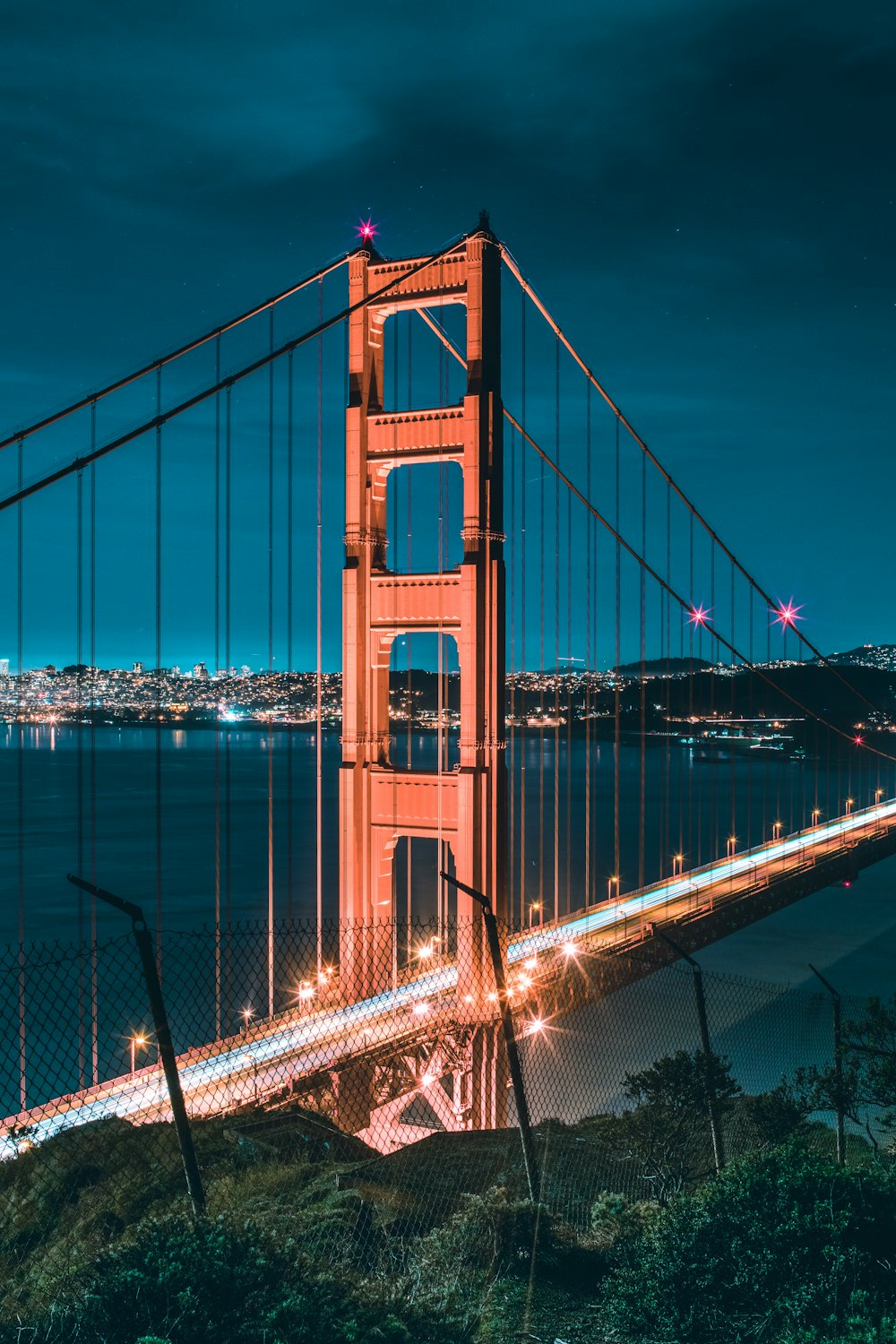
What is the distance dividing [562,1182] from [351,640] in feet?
31.9

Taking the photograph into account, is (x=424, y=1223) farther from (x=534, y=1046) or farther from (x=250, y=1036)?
(x=534, y=1046)

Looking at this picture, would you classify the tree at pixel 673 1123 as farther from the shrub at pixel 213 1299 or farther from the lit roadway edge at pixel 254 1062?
the shrub at pixel 213 1299

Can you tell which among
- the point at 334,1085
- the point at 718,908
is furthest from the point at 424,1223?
the point at 718,908

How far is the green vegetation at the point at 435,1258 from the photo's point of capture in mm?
4133

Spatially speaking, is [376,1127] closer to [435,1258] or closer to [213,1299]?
[435,1258]

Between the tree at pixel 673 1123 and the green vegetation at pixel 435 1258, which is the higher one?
the green vegetation at pixel 435 1258

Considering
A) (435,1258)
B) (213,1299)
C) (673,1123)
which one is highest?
(213,1299)

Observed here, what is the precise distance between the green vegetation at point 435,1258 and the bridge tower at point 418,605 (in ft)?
27.9

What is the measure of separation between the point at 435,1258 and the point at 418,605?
12003 millimetres

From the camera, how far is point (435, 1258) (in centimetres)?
516

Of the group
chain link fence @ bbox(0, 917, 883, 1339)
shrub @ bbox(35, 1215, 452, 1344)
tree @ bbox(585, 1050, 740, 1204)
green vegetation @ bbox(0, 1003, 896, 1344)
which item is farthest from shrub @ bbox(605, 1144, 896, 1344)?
tree @ bbox(585, 1050, 740, 1204)

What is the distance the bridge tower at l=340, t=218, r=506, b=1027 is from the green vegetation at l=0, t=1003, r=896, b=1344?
8512mm

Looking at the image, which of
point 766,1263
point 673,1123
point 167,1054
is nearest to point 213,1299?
point 167,1054

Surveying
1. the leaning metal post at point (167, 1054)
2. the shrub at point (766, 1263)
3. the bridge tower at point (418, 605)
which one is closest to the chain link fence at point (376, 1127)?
the leaning metal post at point (167, 1054)
